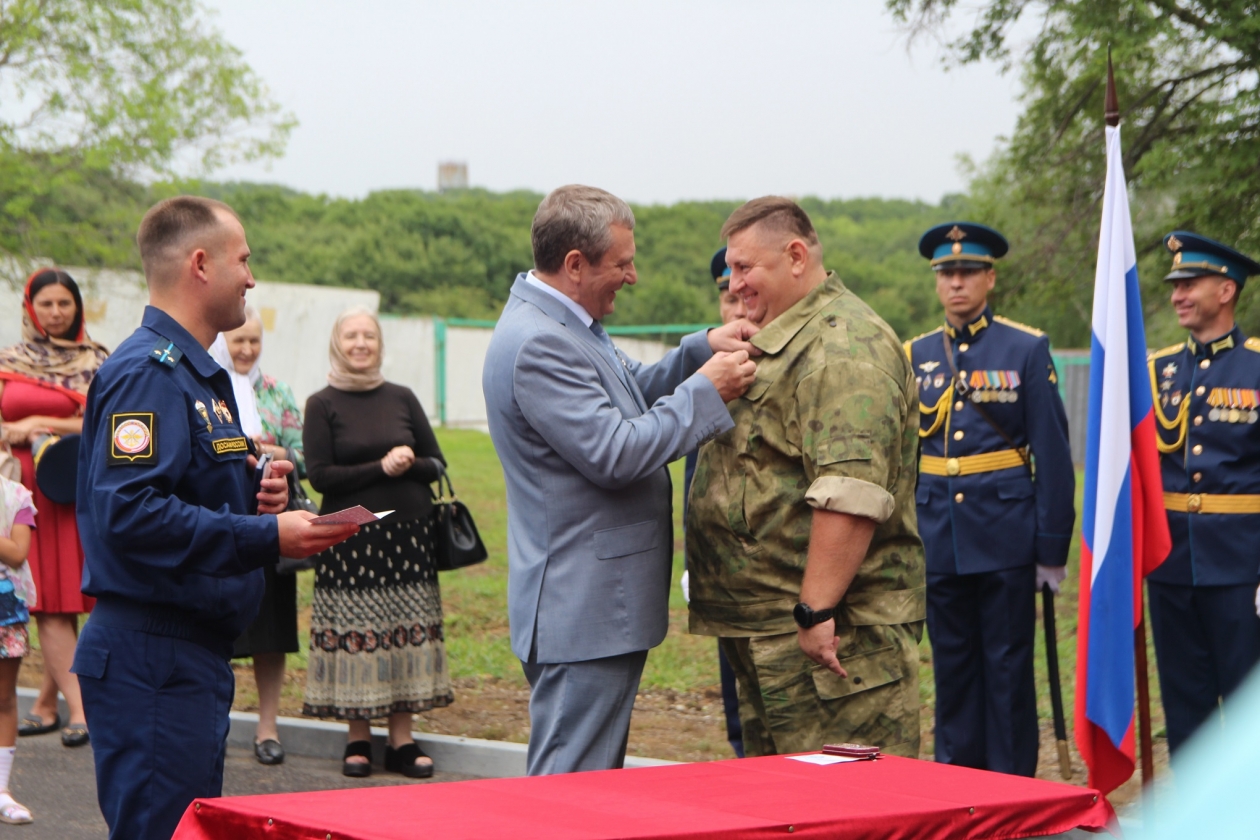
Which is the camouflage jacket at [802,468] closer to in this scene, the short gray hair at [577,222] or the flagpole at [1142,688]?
the short gray hair at [577,222]

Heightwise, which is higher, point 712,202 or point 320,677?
point 712,202

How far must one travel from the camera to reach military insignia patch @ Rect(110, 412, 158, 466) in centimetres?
255

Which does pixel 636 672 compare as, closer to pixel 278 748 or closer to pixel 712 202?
Result: pixel 278 748

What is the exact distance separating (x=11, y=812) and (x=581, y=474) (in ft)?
9.16

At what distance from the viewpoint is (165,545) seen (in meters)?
2.54

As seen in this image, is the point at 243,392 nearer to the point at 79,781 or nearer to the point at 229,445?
the point at 79,781

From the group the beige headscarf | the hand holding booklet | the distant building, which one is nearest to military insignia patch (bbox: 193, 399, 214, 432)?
the hand holding booklet

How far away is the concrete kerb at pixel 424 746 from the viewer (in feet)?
17.5

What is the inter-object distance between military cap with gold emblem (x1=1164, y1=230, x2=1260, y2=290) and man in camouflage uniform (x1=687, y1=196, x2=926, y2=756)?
203cm

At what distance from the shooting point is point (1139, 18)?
27.0 ft

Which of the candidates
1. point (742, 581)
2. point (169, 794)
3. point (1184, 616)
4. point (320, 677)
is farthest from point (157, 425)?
point (1184, 616)

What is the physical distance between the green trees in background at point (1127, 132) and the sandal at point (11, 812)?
749cm

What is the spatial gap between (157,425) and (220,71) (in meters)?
16.2

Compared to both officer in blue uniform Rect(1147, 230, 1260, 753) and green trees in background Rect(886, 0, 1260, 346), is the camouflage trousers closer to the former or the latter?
officer in blue uniform Rect(1147, 230, 1260, 753)
